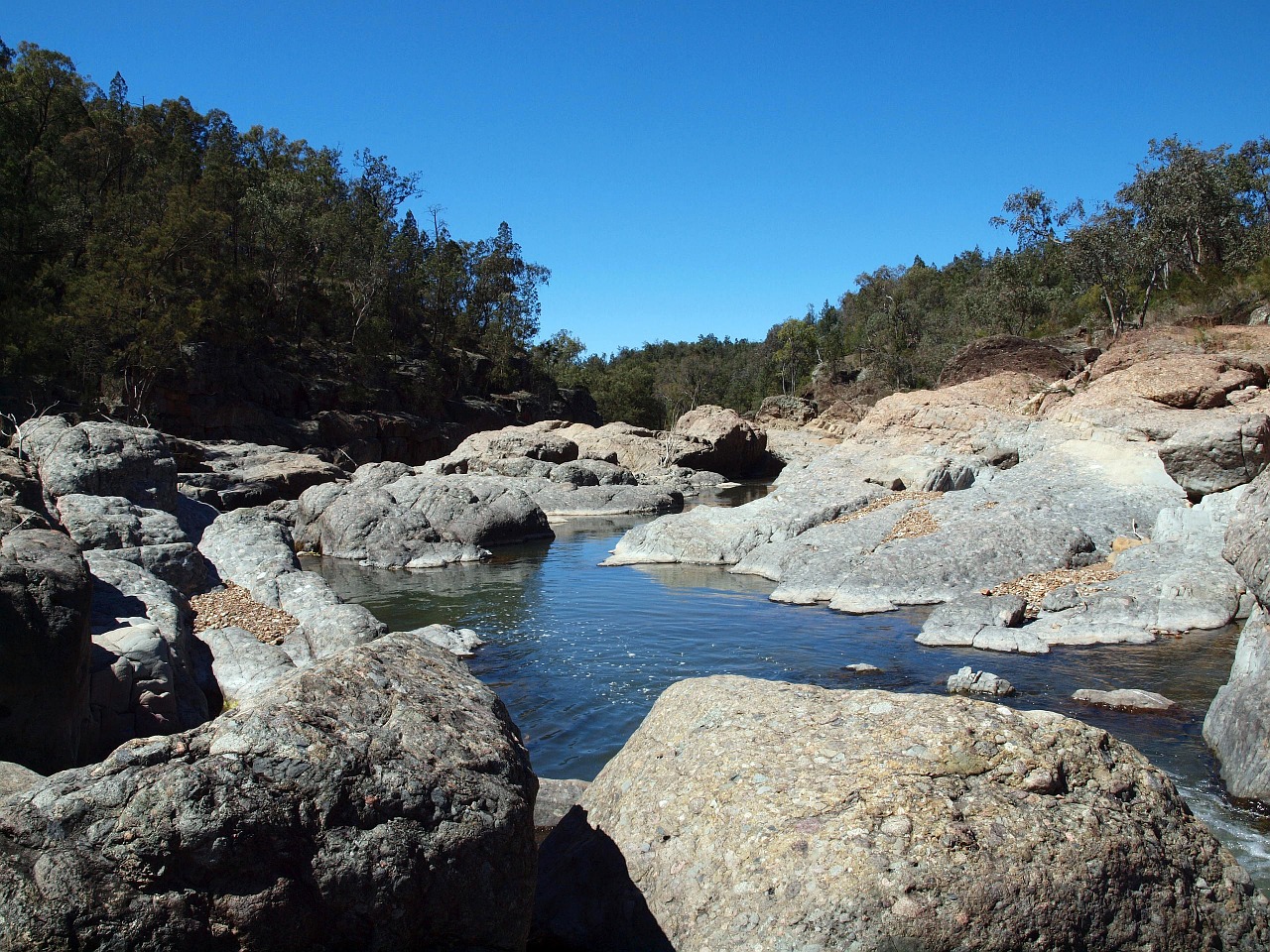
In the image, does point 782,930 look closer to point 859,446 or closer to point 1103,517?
point 1103,517

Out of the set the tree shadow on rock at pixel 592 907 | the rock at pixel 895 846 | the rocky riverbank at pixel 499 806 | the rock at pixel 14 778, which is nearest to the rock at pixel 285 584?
the rocky riverbank at pixel 499 806

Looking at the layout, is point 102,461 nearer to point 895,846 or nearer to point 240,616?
point 240,616

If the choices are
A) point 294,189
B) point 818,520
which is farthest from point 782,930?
point 294,189

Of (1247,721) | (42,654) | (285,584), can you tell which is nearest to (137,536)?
(285,584)

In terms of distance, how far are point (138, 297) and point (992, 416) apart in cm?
3952

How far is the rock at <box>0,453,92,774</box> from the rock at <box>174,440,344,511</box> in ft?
68.8

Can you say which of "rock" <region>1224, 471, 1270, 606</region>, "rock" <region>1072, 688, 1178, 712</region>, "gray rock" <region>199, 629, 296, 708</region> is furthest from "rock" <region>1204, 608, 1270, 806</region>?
"gray rock" <region>199, 629, 296, 708</region>

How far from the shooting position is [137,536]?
1241cm

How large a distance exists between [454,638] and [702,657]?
13.0 ft

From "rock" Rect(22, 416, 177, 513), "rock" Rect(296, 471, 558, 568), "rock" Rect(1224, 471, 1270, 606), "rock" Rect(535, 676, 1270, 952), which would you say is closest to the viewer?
"rock" Rect(535, 676, 1270, 952)

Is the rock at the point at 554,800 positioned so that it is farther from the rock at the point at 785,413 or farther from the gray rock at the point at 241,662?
the rock at the point at 785,413

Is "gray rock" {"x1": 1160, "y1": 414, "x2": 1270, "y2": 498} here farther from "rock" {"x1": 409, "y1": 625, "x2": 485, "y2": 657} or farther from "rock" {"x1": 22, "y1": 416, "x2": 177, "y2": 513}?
"rock" {"x1": 22, "y1": 416, "x2": 177, "y2": 513}

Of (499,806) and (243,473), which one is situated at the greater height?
(243,473)

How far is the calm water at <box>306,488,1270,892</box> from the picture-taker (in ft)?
28.0
